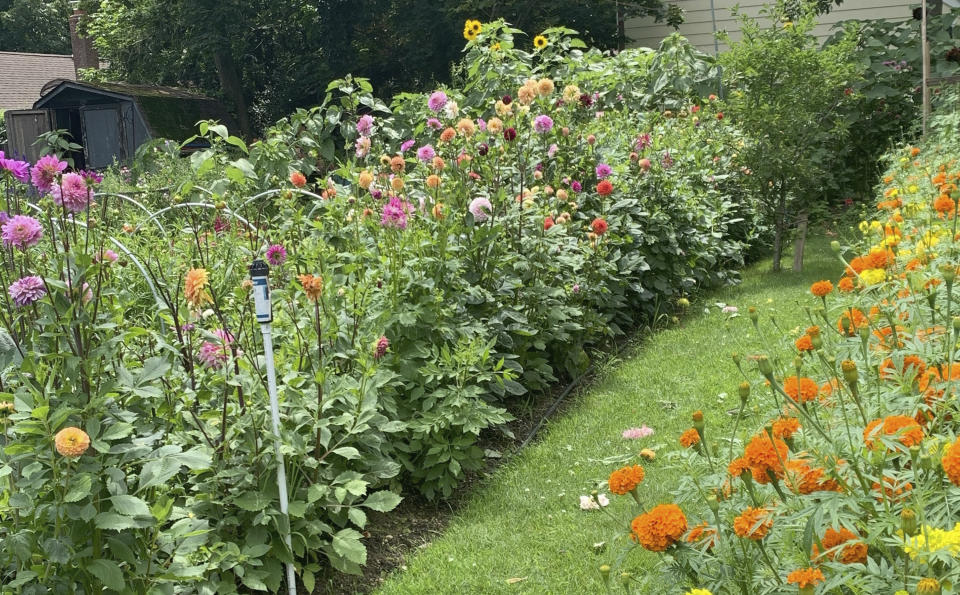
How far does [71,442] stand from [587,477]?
7.10 ft

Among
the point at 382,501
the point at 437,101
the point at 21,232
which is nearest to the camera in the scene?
the point at 21,232

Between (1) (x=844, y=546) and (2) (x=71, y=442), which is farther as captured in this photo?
(2) (x=71, y=442)

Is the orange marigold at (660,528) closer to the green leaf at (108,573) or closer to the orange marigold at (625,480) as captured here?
the orange marigold at (625,480)

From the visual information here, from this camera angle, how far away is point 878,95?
9.53m

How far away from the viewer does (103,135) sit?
22.3 metres

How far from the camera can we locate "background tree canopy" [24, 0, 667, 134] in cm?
1966

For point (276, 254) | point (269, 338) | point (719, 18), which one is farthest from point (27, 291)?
point (719, 18)

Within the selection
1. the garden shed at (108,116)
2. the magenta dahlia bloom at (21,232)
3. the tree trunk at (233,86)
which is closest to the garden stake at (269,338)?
the magenta dahlia bloom at (21,232)

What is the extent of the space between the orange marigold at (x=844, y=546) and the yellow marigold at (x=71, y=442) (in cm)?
141

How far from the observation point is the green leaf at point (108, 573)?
201 centimetres

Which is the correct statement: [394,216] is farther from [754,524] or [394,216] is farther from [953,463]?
[953,463]

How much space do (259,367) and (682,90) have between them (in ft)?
21.6

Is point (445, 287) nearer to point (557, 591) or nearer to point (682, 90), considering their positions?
point (557, 591)

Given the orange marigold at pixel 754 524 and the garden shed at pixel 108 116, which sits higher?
the garden shed at pixel 108 116
